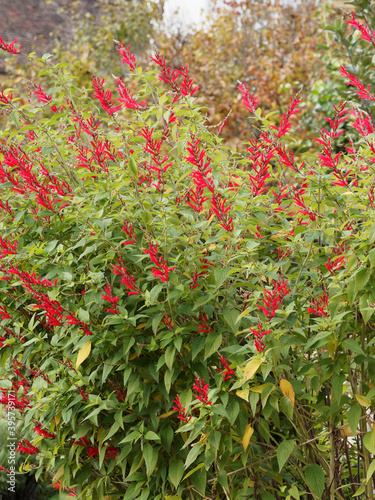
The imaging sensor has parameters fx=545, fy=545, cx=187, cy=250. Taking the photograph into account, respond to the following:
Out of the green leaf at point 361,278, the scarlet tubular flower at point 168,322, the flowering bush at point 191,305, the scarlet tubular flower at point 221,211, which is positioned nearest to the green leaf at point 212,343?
the flowering bush at point 191,305

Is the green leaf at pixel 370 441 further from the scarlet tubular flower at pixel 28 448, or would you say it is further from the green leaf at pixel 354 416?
the scarlet tubular flower at pixel 28 448

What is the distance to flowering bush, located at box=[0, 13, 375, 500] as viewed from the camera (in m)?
1.60

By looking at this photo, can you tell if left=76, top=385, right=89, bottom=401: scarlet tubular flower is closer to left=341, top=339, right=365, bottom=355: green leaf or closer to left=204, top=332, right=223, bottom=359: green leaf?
left=204, top=332, right=223, bottom=359: green leaf

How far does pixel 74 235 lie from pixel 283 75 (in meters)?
7.89

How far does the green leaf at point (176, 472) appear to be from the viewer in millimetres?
1797

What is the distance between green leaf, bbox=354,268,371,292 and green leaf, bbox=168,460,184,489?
87 cm

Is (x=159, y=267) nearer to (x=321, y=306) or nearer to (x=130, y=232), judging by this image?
(x=130, y=232)

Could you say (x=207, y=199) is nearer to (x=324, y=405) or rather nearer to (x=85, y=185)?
(x=85, y=185)

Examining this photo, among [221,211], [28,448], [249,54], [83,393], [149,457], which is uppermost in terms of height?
[221,211]

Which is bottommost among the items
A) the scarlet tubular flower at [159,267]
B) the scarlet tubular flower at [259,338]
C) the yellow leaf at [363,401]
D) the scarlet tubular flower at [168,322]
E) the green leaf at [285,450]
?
the green leaf at [285,450]

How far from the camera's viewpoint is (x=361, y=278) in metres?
1.47

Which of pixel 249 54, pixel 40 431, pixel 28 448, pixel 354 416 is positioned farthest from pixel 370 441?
pixel 249 54

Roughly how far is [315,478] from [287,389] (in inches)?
14.6

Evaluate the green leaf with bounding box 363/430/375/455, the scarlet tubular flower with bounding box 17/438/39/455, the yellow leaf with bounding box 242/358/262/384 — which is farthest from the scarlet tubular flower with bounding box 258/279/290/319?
the scarlet tubular flower with bounding box 17/438/39/455
